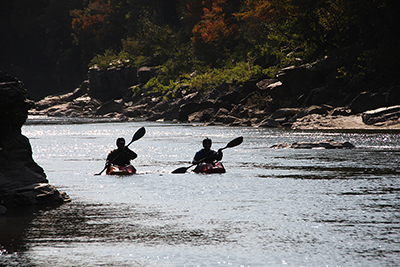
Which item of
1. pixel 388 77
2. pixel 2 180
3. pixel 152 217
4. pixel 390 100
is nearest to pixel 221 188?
pixel 152 217

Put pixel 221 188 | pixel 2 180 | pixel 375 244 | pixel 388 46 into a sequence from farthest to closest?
pixel 388 46 → pixel 221 188 → pixel 2 180 → pixel 375 244

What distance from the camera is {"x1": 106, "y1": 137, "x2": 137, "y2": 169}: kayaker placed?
1781cm

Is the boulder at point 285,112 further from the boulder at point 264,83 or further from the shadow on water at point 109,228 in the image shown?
the shadow on water at point 109,228

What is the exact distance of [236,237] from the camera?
28.8 feet

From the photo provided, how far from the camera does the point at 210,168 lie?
18.2 metres

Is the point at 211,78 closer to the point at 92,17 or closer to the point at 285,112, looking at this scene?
the point at 285,112

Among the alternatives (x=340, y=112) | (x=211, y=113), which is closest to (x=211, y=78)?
(x=211, y=113)

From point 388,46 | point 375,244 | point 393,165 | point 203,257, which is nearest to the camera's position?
point 203,257

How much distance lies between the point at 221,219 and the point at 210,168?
800 centimetres

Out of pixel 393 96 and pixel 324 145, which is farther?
pixel 393 96

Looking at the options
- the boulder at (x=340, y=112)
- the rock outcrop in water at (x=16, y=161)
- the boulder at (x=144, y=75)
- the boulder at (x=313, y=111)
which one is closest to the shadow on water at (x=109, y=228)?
the rock outcrop in water at (x=16, y=161)

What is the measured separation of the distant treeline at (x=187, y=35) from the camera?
142 ft

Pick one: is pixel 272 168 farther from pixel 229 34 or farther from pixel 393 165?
pixel 229 34

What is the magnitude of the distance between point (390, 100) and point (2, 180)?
30.6m
